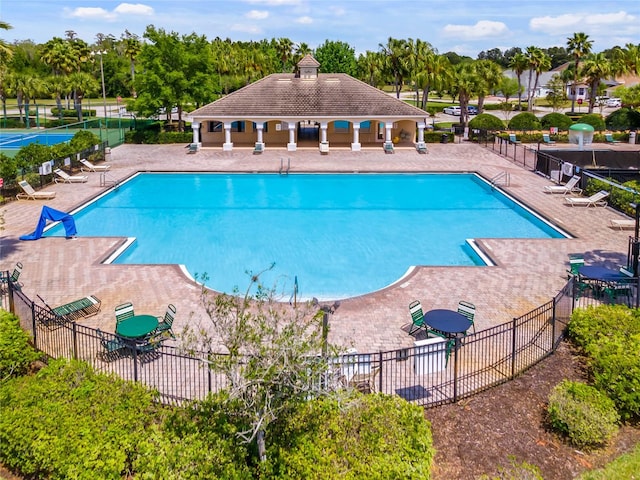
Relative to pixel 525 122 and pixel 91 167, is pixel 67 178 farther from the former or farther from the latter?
pixel 525 122

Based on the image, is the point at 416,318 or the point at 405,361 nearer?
the point at 405,361

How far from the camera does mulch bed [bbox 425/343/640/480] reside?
950cm

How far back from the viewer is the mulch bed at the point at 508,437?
374 inches

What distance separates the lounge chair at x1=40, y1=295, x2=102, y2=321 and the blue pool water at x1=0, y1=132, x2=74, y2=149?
36.2m

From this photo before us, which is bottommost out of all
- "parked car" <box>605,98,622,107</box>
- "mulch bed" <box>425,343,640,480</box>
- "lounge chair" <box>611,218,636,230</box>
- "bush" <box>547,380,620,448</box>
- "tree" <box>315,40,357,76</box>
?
"mulch bed" <box>425,343,640,480</box>

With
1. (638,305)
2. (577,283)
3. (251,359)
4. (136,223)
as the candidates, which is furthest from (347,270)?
(251,359)

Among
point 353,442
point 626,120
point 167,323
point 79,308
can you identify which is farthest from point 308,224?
point 626,120

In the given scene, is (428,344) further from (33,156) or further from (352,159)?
(352,159)

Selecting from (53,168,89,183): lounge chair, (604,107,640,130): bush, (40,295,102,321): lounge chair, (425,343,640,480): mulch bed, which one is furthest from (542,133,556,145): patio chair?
(40,295,102,321): lounge chair

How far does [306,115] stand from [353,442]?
35.8m

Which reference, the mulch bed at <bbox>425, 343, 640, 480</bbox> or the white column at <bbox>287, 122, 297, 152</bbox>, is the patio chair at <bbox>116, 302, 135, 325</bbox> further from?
the white column at <bbox>287, 122, 297, 152</bbox>

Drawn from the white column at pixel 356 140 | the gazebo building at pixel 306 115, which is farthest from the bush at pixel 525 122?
the white column at pixel 356 140

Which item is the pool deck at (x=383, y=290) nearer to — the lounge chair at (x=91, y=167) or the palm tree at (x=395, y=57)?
the lounge chair at (x=91, y=167)

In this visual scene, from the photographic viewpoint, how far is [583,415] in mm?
10047
